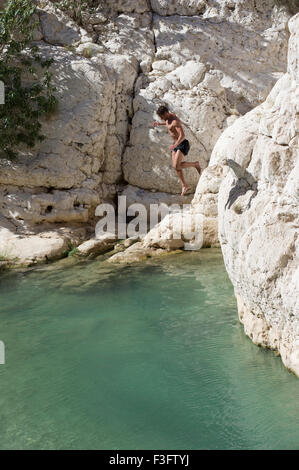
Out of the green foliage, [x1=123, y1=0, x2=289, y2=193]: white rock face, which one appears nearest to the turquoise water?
the green foliage

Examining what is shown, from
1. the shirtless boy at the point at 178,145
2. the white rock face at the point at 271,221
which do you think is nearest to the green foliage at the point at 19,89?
the shirtless boy at the point at 178,145

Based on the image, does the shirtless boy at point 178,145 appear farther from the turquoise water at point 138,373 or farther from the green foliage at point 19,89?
the green foliage at point 19,89

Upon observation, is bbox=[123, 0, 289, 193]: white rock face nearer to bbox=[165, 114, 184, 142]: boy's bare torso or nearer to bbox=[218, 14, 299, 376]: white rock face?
bbox=[165, 114, 184, 142]: boy's bare torso

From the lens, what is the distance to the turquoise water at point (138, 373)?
16.1 feet

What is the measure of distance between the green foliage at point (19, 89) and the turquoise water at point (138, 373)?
503cm

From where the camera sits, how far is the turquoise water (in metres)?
4.91

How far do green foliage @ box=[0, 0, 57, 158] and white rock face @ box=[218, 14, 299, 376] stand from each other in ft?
27.0

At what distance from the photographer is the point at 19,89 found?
13.5 m

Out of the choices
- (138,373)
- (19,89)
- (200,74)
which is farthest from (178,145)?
(200,74)

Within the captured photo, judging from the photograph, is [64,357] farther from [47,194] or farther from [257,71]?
[257,71]

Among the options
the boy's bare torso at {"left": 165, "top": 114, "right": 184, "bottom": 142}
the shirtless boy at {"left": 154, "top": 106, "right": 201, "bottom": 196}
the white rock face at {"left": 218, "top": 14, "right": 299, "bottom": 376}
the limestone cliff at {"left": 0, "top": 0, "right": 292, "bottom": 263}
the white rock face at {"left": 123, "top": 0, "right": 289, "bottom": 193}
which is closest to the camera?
the white rock face at {"left": 218, "top": 14, "right": 299, "bottom": 376}

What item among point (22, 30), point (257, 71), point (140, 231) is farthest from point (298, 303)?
point (257, 71)

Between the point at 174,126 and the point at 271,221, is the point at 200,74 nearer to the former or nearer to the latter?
the point at 174,126
